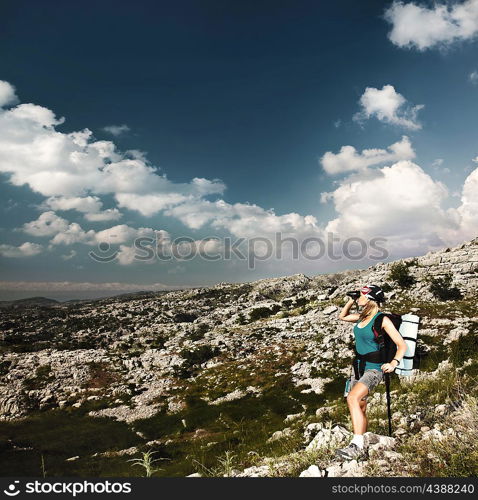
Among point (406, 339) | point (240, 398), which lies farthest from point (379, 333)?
point (240, 398)

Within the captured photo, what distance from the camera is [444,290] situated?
49.6 meters

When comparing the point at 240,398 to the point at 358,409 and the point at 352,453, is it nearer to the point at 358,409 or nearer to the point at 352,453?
the point at 358,409

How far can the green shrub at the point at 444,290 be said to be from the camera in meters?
48.8

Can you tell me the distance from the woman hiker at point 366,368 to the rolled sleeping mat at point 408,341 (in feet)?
2.03

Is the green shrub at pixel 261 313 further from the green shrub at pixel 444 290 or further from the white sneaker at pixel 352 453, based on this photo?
the white sneaker at pixel 352 453

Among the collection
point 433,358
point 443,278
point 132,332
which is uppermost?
point 443,278

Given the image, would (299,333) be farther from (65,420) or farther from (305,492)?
(305,492)

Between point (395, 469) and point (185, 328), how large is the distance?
65.5 metres

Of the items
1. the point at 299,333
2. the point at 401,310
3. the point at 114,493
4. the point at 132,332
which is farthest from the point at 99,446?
the point at 132,332

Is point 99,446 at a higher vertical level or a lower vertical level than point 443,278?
lower

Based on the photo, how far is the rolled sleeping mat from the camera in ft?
20.5

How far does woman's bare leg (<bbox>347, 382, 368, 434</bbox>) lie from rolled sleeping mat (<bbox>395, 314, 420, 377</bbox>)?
101cm

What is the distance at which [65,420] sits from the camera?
97.8 ft

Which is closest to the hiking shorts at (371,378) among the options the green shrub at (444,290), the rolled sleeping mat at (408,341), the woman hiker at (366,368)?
the woman hiker at (366,368)
